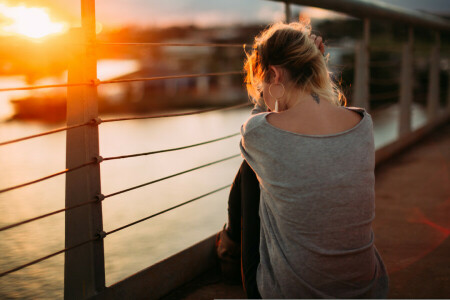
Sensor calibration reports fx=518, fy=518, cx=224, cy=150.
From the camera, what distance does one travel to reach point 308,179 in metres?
1.29

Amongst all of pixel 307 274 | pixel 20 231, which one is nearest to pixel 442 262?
pixel 307 274

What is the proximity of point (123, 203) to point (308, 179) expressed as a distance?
213cm

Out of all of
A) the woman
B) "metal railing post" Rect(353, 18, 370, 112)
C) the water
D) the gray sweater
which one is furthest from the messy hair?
"metal railing post" Rect(353, 18, 370, 112)

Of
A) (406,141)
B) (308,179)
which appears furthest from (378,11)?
(308,179)

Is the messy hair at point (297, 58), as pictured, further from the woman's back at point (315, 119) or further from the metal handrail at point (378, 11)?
the metal handrail at point (378, 11)

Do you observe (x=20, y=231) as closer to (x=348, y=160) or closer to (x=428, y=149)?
(x=348, y=160)

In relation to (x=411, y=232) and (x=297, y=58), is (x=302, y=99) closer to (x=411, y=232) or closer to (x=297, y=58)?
(x=297, y=58)

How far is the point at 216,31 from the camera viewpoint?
1073 cm

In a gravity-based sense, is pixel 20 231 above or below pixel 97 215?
below

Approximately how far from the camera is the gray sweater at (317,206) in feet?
4.23

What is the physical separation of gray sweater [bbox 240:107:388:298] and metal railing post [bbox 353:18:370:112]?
2.51 metres

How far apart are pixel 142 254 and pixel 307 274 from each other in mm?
1181

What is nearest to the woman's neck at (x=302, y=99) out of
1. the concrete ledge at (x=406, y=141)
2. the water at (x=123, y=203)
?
the water at (x=123, y=203)

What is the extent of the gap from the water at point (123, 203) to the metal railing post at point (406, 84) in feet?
2.45
